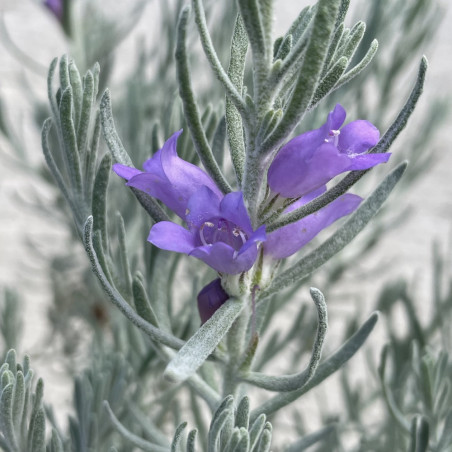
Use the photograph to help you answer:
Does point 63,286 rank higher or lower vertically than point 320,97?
lower

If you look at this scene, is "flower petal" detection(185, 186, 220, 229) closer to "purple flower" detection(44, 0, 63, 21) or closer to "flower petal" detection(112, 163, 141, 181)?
"flower petal" detection(112, 163, 141, 181)

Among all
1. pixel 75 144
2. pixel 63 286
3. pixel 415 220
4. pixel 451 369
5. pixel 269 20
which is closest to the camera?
pixel 269 20

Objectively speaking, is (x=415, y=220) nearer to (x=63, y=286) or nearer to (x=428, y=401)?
(x=63, y=286)

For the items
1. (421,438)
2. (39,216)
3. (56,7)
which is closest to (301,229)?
(421,438)

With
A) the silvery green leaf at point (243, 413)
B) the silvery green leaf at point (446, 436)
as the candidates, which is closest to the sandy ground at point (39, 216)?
the silvery green leaf at point (446, 436)

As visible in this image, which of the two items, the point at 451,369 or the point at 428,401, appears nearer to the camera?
the point at 428,401

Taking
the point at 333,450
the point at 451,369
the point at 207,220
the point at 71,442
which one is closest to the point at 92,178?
the point at 207,220

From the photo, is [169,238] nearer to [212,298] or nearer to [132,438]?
[212,298]
